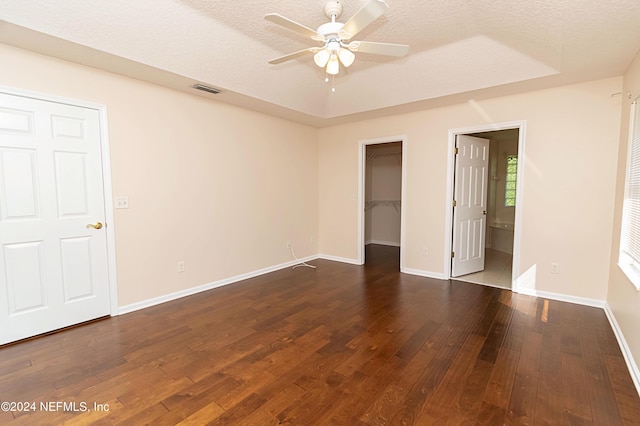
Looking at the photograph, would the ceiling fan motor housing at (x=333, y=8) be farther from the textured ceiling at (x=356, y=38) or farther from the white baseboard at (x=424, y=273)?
the white baseboard at (x=424, y=273)

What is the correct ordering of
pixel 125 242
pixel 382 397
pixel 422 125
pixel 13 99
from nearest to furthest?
pixel 382 397, pixel 13 99, pixel 125 242, pixel 422 125

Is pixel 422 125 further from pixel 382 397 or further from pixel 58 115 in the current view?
pixel 58 115

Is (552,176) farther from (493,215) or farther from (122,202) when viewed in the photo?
(122,202)

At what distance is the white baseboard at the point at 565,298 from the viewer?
340 cm

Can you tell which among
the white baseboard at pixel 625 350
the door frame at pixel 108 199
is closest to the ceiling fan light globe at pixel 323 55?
the door frame at pixel 108 199

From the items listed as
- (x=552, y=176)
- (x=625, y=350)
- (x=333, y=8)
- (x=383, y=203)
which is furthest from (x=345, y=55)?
(x=383, y=203)

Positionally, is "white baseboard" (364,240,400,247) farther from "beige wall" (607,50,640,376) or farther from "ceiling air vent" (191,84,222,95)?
"ceiling air vent" (191,84,222,95)

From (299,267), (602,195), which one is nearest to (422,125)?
(602,195)

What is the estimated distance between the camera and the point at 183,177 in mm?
3754

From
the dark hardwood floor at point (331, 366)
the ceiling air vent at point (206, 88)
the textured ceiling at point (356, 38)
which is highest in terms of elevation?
the textured ceiling at point (356, 38)

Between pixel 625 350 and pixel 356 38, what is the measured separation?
353 cm

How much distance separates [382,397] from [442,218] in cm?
309

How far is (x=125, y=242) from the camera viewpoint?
3.29 metres

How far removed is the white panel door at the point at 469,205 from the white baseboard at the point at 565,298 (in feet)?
2.98
